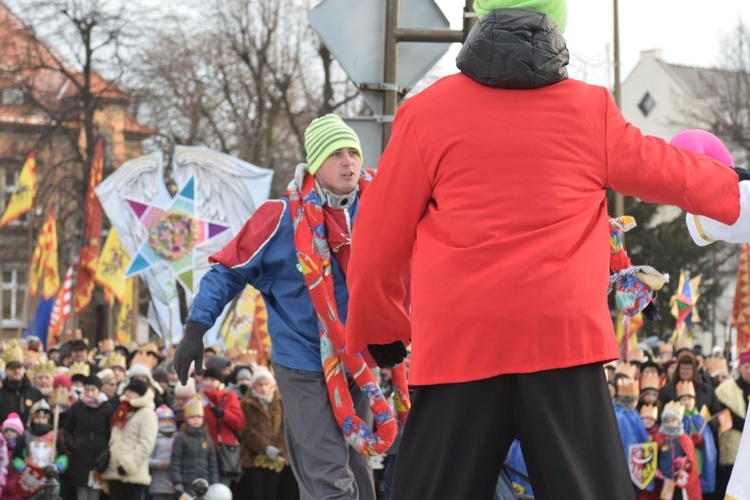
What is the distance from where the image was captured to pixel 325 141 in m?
5.80

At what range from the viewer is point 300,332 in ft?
18.6

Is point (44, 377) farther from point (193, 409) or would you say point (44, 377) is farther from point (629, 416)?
point (629, 416)

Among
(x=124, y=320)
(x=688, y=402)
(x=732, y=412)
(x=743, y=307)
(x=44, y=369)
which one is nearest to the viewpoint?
(x=732, y=412)

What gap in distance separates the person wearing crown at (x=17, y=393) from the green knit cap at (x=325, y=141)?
8.07 metres

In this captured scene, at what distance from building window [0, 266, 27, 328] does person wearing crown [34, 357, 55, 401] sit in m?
39.9

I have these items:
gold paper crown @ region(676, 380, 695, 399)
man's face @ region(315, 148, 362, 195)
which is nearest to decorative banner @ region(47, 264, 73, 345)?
gold paper crown @ region(676, 380, 695, 399)

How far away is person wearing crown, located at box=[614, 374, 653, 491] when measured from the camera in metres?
11.8

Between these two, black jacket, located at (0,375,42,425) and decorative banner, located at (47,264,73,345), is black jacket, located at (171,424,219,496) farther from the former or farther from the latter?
decorative banner, located at (47,264,73,345)

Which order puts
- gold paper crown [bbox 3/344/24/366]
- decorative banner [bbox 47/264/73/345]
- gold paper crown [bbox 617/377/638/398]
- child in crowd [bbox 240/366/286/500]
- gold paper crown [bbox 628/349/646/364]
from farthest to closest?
1. decorative banner [bbox 47/264/73/345]
2. gold paper crown [bbox 628/349/646/364]
3. gold paper crown [bbox 3/344/24/366]
4. child in crowd [bbox 240/366/286/500]
5. gold paper crown [bbox 617/377/638/398]

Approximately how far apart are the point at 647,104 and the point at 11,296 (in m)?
32.3

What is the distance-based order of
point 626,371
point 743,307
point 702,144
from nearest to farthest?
point 702,144
point 626,371
point 743,307

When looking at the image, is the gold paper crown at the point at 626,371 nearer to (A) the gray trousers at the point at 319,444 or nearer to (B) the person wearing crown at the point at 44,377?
(B) the person wearing crown at the point at 44,377

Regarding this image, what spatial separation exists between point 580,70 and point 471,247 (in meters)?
20.3

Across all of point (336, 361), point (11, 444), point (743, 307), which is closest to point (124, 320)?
point (743, 307)
